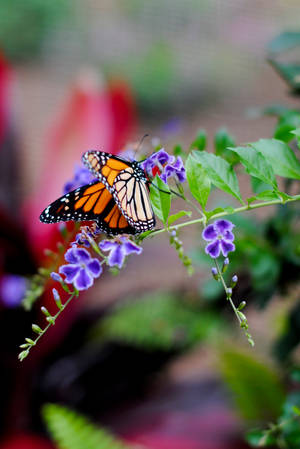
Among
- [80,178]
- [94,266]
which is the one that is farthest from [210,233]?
[80,178]

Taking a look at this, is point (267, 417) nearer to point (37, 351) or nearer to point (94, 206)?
point (37, 351)

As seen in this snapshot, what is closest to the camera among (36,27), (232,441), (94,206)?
(94,206)

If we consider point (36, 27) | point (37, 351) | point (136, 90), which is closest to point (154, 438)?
point (37, 351)

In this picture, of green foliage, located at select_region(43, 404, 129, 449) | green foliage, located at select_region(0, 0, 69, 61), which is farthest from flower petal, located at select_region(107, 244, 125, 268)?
green foliage, located at select_region(0, 0, 69, 61)

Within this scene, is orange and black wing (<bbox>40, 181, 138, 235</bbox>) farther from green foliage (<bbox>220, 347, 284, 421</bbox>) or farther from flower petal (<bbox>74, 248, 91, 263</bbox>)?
green foliage (<bbox>220, 347, 284, 421</bbox>)

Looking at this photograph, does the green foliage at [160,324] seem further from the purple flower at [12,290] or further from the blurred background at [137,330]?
the purple flower at [12,290]

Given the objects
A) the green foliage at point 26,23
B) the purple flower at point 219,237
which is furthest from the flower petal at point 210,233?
the green foliage at point 26,23

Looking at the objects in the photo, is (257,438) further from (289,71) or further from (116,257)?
(289,71)
